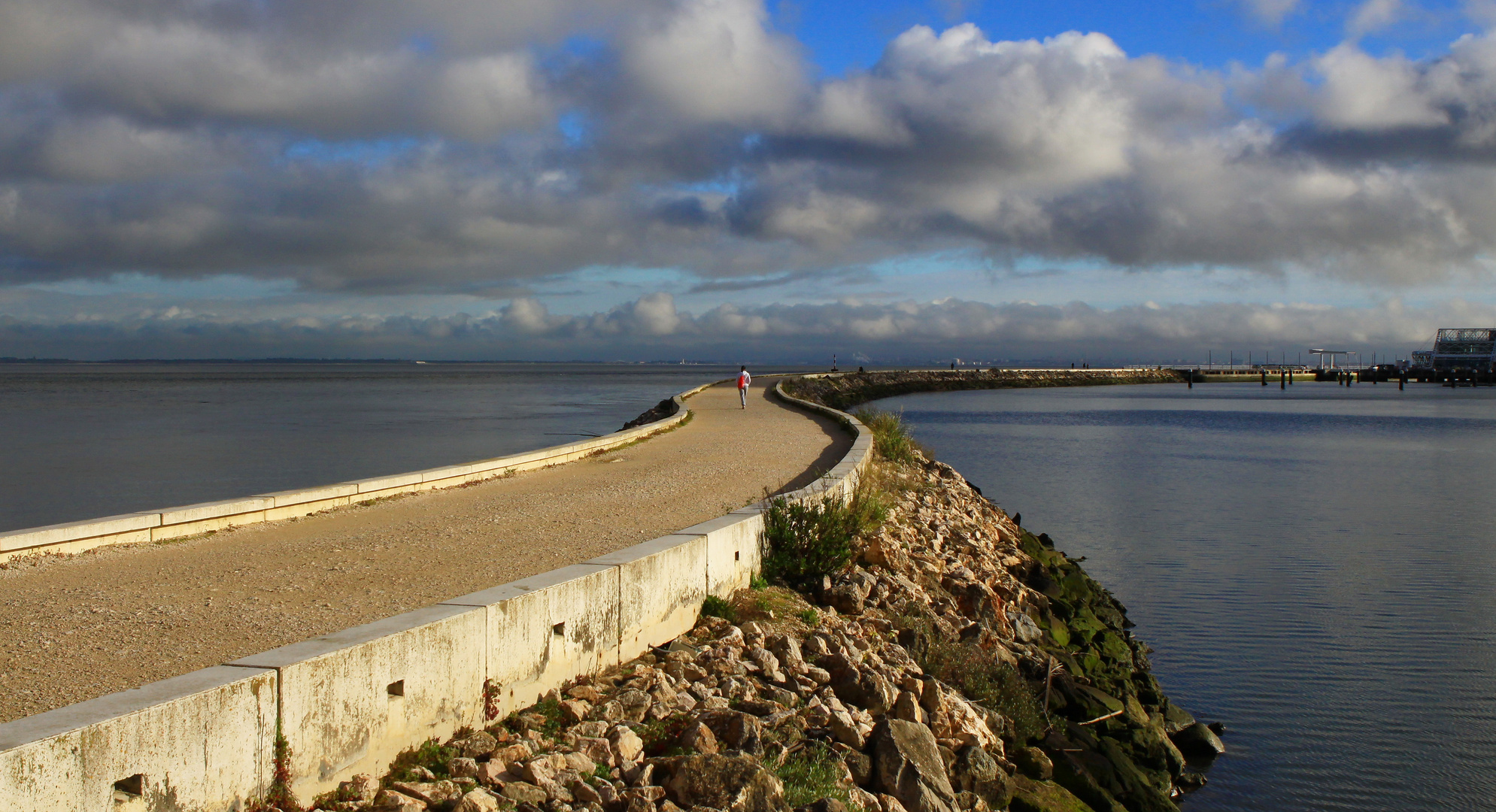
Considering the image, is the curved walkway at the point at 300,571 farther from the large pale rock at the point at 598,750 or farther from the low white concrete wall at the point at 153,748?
the large pale rock at the point at 598,750

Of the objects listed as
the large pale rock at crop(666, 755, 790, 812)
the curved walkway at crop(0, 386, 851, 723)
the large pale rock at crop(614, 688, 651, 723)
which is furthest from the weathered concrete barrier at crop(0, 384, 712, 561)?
the large pale rock at crop(666, 755, 790, 812)

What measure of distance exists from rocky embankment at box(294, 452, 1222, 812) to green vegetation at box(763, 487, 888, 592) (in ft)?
0.60

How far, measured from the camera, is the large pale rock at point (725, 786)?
15.6 feet

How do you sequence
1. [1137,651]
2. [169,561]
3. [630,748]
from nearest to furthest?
[630,748] → [169,561] → [1137,651]

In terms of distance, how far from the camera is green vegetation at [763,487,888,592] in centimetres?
891

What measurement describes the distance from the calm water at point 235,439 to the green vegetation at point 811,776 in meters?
17.5

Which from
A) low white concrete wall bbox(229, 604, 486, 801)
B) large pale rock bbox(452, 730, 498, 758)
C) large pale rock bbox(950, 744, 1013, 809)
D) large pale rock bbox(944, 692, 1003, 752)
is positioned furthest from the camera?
large pale rock bbox(944, 692, 1003, 752)

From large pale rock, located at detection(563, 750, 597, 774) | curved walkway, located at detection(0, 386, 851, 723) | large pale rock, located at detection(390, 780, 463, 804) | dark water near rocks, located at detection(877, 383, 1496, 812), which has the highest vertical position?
curved walkway, located at detection(0, 386, 851, 723)

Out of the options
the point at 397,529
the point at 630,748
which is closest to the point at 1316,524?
the point at 397,529

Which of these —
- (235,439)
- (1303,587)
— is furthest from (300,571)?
(235,439)

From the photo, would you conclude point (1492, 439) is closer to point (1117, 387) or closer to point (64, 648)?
point (64, 648)

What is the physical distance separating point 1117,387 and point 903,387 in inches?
1351

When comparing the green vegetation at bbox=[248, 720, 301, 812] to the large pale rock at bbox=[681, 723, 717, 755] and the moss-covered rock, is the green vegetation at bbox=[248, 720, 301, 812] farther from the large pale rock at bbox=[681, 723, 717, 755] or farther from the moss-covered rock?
the moss-covered rock

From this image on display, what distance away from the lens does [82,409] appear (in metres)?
53.3
